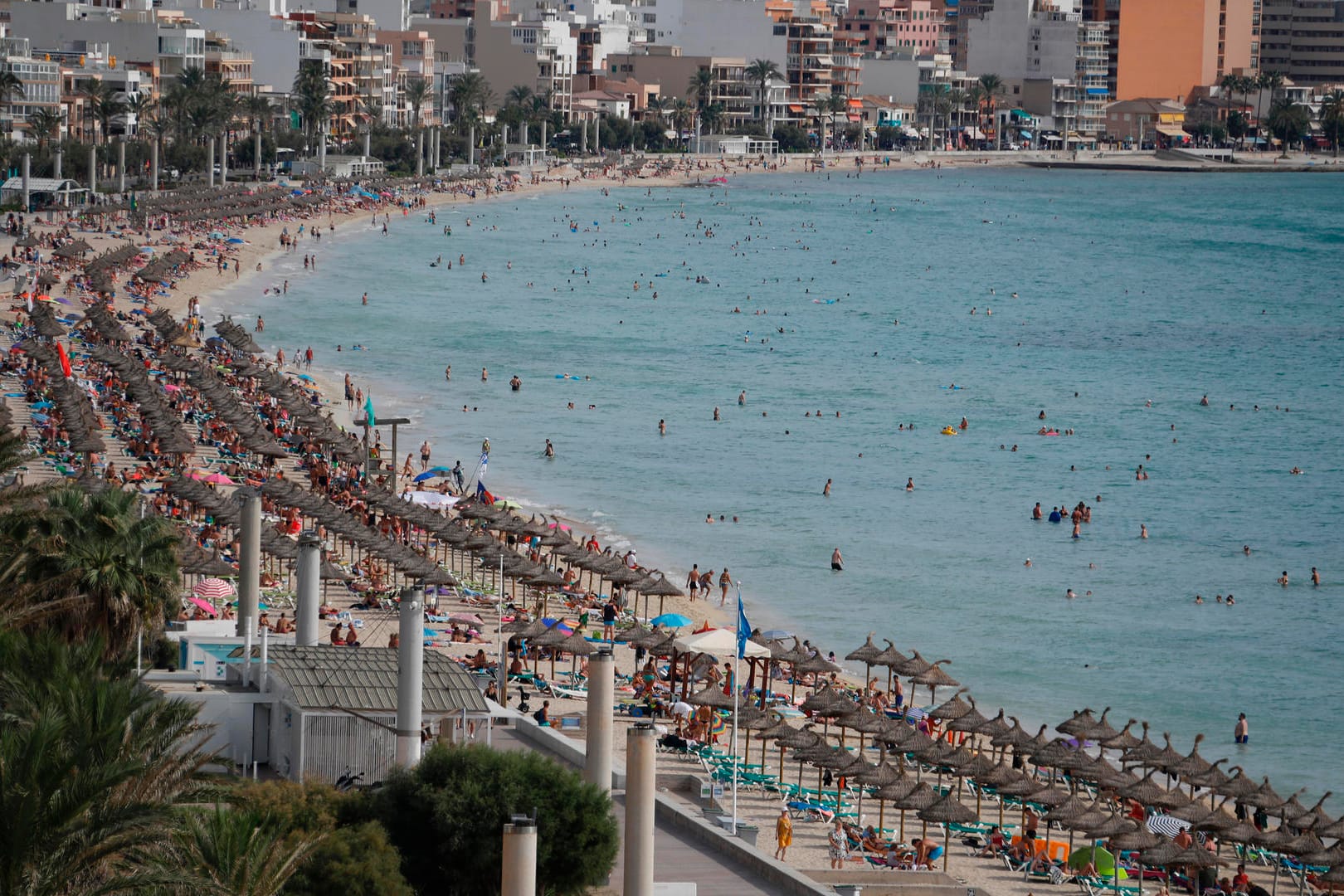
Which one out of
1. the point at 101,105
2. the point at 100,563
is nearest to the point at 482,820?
the point at 100,563

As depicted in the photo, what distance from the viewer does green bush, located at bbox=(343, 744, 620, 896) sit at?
52.1 ft

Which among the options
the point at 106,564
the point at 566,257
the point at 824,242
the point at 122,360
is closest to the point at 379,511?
the point at 122,360

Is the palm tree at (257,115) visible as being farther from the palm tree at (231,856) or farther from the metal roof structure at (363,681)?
the palm tree at (231,856)

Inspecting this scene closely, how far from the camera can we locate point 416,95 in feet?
472

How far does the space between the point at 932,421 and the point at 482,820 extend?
44.1 m

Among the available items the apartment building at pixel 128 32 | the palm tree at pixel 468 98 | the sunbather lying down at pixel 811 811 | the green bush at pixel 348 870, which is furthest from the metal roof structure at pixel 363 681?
the palm tree at pixel 468 98

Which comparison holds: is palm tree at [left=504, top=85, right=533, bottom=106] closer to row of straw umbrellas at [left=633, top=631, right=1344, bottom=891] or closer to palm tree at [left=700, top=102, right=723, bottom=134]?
palm tree at [left=700, top=102, right=723, bottom=134]

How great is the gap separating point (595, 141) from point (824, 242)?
1971 inches

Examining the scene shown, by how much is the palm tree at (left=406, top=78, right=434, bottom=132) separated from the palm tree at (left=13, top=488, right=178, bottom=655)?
402 feet

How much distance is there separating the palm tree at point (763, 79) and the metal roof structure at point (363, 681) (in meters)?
165

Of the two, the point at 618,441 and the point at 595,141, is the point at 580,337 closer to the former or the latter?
the point at 618,441

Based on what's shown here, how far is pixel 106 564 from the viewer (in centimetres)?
1936

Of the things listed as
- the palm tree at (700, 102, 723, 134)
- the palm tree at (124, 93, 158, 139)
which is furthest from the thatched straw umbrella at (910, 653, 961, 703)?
the palm tree at (700, 102, 723, 134)

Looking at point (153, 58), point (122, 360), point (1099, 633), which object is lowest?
point (1099, 633)
